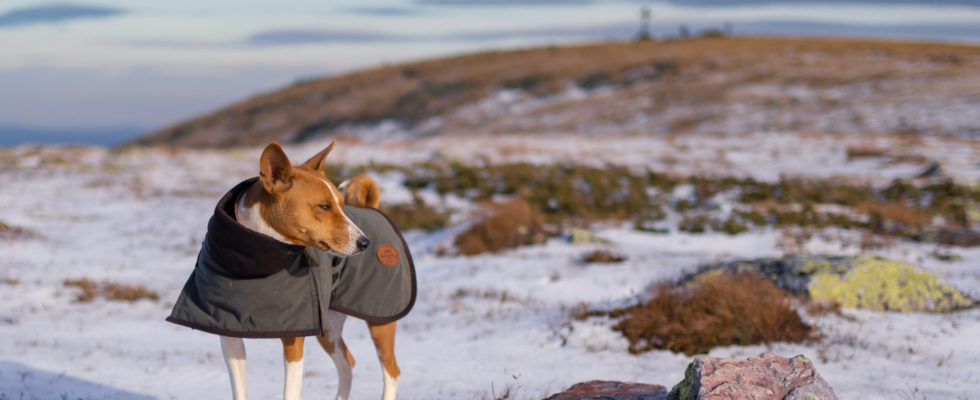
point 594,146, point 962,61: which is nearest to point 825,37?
point 962,61

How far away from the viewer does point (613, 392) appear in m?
5.09

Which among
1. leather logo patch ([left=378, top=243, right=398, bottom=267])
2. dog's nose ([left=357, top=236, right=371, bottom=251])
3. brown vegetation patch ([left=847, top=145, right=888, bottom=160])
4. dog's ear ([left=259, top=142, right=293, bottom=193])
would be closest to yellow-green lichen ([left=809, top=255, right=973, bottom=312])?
leather logo patch ([left=378, top=243, right=398, bottom=267])

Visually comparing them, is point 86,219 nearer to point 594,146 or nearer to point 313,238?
point 313,238

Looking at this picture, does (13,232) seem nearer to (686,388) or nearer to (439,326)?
(439,326)

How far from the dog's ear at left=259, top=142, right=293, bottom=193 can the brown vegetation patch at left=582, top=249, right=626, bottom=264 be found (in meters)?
8.41

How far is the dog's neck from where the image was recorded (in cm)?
436

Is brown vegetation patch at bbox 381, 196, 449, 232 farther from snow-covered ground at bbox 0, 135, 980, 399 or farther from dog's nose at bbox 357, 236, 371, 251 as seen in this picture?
dog's nose at bbox 357, 236, 371, 251

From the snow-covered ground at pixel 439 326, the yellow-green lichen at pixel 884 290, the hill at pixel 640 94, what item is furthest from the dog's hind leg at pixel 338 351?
the hill at pixel 640 94

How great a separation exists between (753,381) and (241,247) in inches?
135

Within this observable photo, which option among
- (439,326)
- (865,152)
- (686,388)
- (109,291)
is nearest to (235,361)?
(686,388)

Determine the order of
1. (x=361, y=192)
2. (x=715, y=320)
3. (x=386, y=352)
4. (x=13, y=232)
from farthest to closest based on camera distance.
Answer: (x=13, y=232) < (x=715, y=320) < (x=361, y=192) < (x=386, y=352)

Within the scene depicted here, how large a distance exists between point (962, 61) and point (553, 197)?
43.0m

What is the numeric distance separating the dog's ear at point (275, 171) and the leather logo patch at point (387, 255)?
3.58 feet

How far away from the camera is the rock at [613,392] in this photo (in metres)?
4.96
